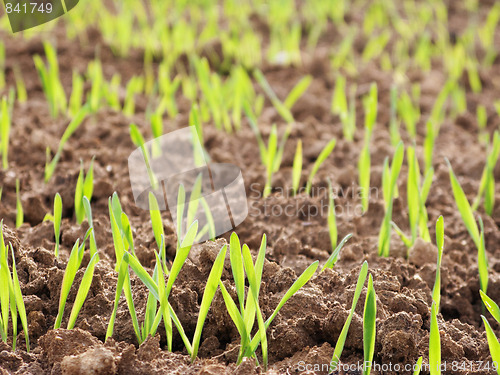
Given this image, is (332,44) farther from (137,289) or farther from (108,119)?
(137,289)

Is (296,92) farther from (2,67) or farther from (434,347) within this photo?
(434,347)

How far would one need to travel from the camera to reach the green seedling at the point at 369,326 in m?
1.06

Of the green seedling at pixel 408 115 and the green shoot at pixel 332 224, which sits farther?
the green seedling at pixel 408 115

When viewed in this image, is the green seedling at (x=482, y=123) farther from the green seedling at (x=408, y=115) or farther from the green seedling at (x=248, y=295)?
the green seedling at (x=248, y=295)

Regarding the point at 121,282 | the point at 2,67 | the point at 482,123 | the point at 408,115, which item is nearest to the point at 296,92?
the point at 408,115

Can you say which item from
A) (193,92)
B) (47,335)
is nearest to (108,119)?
(193,92)

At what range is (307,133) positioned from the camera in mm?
2309

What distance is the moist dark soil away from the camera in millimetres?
1152

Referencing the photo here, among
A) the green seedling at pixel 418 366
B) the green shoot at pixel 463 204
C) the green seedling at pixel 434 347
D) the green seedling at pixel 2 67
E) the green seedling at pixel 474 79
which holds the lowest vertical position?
the green seedling at pixel 418 366

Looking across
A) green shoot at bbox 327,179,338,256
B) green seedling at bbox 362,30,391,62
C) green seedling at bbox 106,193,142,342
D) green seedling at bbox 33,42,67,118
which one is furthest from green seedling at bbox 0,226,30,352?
green seedling at bbox 362,30,391,62

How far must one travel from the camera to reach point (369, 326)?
108 centimetres

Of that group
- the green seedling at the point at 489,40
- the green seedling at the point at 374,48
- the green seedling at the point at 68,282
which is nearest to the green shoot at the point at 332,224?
the green seedling at the point at 68,282

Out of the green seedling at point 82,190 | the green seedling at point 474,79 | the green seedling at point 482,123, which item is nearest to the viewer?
the green seedling at point 82,190

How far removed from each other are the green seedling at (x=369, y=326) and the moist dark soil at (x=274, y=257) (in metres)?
0.04
